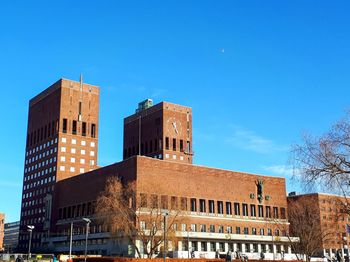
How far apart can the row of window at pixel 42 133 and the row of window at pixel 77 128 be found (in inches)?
116

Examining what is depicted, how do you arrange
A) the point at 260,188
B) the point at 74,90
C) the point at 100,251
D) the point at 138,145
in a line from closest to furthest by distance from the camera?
the point at 100,251
the point at 260,188
the point at 74,90
the point at 138,145

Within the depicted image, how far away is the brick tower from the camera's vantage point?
140125 millimetres

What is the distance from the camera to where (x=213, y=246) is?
106 metres

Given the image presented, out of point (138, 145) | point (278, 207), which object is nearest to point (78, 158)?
point (138, 145)

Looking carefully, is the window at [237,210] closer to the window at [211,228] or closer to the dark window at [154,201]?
the window at [211,228]

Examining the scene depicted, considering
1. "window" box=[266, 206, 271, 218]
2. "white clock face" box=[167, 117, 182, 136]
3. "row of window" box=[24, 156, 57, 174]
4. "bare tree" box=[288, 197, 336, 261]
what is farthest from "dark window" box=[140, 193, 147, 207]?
"white clock face" box=[167, 117, 182, 136]

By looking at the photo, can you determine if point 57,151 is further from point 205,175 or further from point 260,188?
point 260,188

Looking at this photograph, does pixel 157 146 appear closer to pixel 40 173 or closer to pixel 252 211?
pixel 40 173

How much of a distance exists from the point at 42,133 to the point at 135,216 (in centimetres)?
8834

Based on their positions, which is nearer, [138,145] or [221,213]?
[221,213]

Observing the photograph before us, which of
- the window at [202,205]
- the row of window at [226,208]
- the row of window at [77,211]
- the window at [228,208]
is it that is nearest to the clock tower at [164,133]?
the row of window at [77,211]

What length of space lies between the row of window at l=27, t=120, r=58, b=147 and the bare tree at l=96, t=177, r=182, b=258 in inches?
2844

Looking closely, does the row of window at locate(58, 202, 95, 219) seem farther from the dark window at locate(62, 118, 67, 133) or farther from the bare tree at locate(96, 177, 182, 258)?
the bare tree at locate(96, 177, 182, 258)

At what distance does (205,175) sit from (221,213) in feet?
33.2
